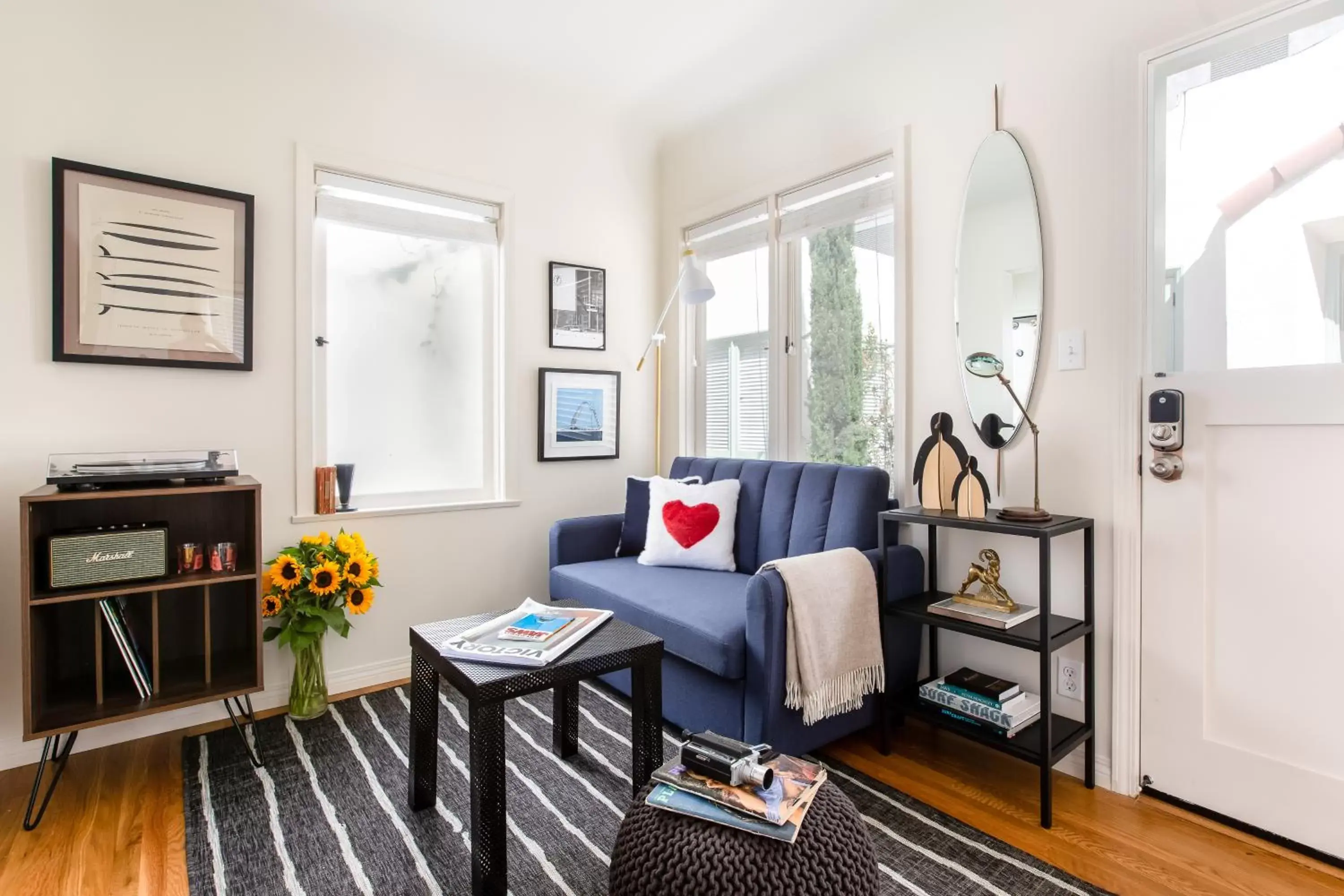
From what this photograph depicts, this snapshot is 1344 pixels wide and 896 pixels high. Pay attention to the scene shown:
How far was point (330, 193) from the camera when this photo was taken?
271cm

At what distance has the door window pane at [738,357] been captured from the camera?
318 cm

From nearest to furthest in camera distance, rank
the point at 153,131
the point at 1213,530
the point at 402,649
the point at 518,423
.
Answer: the point at 1213,530 → the point at 153,131 → the point at 402,649 → the point at 518,423

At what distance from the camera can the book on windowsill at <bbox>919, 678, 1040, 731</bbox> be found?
77.2 inches

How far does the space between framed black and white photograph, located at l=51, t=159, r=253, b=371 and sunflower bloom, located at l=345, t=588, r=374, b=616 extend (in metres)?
0.90

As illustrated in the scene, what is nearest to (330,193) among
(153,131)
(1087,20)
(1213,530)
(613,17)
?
(153,131)

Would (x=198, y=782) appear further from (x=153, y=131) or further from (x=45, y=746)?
(x=153, y=131)

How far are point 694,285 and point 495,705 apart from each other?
202 cm

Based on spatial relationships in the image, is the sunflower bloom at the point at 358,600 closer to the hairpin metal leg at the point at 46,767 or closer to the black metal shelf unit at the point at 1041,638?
the hairpin metal leg at the point at 46,767

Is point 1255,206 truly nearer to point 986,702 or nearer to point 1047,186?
point 1047,186

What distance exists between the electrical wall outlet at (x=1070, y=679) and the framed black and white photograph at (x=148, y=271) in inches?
115

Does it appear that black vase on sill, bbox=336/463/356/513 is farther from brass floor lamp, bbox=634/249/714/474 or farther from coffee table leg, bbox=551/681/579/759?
brass floor lamp, bbox=634/249/714/474

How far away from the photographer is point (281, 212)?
8.42 ft

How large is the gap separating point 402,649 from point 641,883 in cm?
203

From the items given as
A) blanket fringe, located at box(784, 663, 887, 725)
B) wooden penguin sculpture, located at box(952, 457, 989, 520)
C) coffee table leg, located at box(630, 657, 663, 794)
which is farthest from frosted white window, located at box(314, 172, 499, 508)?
wooden penguin sculpture, located at box(952, 457, 989, 520)
